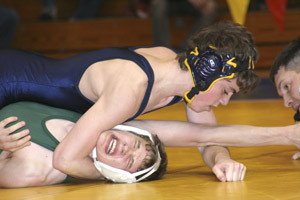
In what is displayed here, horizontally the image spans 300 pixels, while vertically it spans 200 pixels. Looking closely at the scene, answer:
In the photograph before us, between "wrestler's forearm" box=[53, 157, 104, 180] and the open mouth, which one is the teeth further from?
"wrestler's forearm" box=[53, 157, 104, 180]

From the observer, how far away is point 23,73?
387cm

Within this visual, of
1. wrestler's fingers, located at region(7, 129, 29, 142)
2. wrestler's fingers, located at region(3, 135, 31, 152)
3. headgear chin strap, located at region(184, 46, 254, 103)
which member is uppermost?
headgear chin strap, located at region(184, 46, 254, 103)

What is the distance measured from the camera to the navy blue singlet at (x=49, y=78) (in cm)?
380

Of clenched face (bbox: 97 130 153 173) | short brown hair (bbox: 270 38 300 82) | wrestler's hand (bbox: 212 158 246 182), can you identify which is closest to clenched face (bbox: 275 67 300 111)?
short brown hair (bbox: 270 38 300 82)

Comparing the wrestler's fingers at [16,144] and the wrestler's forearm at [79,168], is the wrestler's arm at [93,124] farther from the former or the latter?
the wrestler's fingers at [16,144]

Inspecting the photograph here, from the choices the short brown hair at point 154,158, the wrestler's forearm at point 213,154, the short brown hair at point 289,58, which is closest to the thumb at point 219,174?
the wrestler's forearm at point 213,154

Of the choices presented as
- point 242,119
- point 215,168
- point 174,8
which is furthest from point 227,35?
point 174,8

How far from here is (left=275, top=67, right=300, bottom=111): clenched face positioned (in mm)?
4148

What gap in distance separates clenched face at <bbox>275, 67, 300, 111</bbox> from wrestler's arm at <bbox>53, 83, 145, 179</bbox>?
0.97m

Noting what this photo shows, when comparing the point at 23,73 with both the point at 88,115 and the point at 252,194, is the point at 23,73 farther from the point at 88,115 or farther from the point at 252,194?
the point at 252,194

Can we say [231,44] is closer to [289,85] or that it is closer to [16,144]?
[289,85]

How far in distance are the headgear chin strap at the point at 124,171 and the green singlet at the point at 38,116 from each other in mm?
257

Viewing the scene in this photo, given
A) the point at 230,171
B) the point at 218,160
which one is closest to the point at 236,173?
the point at 230,171

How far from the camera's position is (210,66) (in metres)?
3.61
